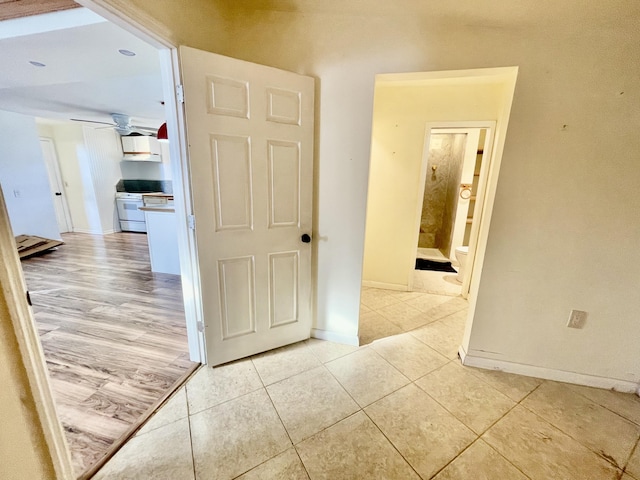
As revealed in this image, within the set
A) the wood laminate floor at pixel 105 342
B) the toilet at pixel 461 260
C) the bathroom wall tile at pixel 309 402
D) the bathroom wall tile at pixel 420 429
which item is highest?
the toilet at pixel 461 260

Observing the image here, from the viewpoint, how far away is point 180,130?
4.92 ft

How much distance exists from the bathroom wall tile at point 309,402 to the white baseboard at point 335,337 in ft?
1.20

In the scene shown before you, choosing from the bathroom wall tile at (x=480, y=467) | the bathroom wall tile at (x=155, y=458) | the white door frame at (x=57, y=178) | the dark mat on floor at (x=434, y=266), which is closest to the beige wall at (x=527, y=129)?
the bathroom wall tile at (x=480, y=467)

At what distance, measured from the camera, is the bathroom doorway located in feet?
11.7

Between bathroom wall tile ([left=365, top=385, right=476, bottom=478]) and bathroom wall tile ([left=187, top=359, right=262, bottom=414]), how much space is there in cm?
81

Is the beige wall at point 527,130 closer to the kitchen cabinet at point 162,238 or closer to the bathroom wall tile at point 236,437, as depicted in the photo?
the bathroom wall tile at point 236,437

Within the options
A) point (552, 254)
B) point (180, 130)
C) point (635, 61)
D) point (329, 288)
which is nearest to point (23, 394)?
point (180, 130)

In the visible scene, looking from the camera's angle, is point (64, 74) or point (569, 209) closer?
point (569, 209)

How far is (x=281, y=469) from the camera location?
1.22 meters

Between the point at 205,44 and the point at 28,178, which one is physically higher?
the point at 205,44

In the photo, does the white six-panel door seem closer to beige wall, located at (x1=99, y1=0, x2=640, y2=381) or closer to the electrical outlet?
beige wall, located at (x1=99, y1=0, x2=640, y2=381)

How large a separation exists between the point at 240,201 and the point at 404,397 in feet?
5.41

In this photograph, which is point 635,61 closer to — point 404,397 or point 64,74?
point 404,397

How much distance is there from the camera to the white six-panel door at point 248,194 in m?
1.51
